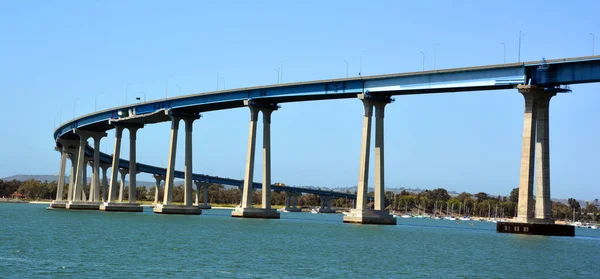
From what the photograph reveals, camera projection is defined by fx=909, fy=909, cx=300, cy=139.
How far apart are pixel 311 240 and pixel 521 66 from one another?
26563mm

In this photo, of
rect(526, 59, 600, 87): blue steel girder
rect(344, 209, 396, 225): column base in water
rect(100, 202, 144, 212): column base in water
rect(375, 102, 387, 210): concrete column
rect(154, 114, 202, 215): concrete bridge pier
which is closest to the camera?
rect(526, 59, 600, 87): blue steel girder

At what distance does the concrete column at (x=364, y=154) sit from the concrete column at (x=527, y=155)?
21.9 m

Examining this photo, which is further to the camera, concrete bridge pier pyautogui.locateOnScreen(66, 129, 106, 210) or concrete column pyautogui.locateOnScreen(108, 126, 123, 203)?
concrete bridge pier pyautogui.locateOnScreen(66, 129, 106, 210)

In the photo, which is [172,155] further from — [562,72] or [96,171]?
[562,72]

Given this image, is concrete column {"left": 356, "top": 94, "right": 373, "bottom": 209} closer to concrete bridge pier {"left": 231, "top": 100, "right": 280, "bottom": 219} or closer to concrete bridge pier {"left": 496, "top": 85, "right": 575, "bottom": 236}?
concrete bridge pier {"left": 231, "top": 100, "right": 280, "bottom": 219}

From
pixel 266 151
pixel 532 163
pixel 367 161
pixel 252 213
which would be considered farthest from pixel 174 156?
pixel 532 163

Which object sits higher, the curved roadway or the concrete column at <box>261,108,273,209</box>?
the curved roadway

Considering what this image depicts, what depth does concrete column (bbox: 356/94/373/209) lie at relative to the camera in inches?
3984

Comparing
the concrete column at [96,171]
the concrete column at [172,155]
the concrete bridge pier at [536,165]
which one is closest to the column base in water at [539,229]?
the concrete bridge pier at [536,165]

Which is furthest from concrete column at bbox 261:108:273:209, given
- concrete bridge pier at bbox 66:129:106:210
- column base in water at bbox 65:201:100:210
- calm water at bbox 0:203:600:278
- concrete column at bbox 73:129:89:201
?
concrete column at bbox 73:129:89:201

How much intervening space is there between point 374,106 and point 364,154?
552 cm

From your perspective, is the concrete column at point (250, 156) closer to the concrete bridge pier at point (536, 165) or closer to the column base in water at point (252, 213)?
the column base in water at point (252, 213)

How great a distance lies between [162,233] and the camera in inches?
3024

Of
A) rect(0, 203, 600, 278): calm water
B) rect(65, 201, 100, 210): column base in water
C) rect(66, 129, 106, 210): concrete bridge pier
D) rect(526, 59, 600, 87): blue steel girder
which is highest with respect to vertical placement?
rect(526, 59, 600, 87): blue steel girder
